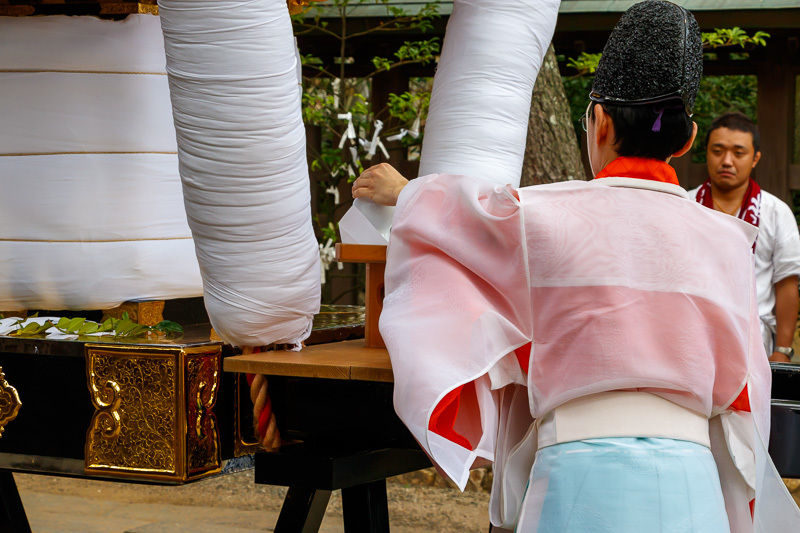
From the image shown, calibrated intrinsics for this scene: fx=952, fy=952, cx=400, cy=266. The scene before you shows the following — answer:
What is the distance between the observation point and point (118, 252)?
2562 mm

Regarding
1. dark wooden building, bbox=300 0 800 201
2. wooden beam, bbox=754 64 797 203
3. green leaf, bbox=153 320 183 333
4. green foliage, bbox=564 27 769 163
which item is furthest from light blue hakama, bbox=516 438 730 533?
green foliage, bbox=564 27 769 163

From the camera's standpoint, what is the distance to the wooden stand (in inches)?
85.1

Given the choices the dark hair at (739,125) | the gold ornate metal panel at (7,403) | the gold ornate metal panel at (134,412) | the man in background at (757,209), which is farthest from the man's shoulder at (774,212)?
the gold ornate metal panel at (7,403)

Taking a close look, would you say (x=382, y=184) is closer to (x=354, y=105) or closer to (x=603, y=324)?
(x=603, y=324)

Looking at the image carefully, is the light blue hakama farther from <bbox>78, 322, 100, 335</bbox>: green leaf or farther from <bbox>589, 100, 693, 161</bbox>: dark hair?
<bbox>78, 322, 100, 335</bbox>: green leaf

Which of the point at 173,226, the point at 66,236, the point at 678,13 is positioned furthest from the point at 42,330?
the point at 678,13

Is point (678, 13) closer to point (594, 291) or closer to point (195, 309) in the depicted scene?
point (594, 291)

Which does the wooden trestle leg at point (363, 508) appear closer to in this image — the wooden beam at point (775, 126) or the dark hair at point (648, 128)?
the dark hair at point (648, 128)

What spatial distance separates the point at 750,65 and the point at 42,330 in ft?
18.7

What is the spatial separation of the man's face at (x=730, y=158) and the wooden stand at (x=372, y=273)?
2.46 m

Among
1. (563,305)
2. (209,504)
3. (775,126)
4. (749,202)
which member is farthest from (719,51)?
(563,305)

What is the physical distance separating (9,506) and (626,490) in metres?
1.99

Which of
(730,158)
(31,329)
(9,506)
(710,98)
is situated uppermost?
(710,98)

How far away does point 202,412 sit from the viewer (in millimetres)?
2219
